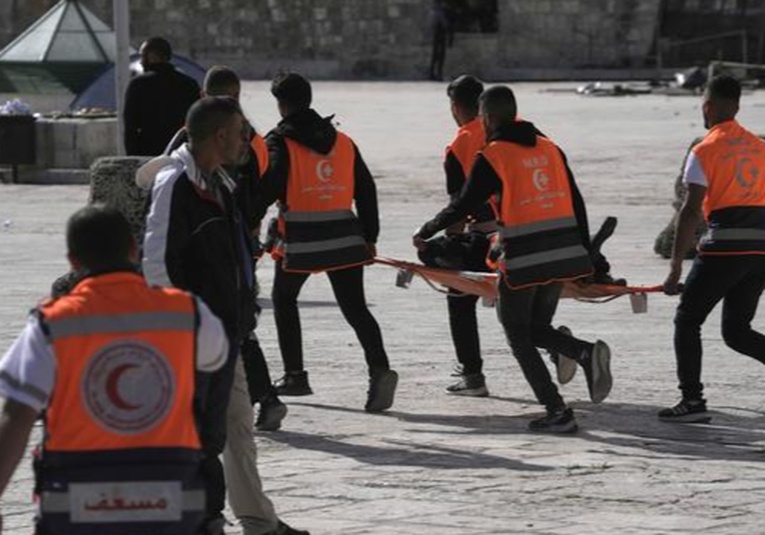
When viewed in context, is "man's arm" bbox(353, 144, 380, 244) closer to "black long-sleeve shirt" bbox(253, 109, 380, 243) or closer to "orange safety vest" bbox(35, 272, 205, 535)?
"black long-sleeve shirt" bbox(253, 109, 380, 243)

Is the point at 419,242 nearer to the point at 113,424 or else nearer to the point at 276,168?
the point at 276,168

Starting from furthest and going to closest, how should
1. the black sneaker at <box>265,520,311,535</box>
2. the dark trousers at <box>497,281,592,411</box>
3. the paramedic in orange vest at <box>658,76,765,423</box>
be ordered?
the dark trousers at <box>497,281,592,411</box> → the paramedic in orange vest at <box>658,76,765,423</box> → the black sneaker at <box>265,520,311,535</box>

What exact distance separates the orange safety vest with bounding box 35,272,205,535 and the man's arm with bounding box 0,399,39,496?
7cm

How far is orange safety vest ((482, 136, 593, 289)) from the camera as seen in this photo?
404 inches

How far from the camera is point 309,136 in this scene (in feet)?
35.4

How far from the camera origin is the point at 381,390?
1090 centimetres

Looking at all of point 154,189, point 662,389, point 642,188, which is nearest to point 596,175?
point 642,188

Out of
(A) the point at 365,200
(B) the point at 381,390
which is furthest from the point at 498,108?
(B) the point at 381,390

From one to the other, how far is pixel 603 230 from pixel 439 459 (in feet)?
6.01

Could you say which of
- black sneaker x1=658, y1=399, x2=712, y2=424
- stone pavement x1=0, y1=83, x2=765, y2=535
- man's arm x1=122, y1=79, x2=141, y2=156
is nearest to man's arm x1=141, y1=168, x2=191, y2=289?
stone pavement x1=0, y1=83, x2=765, y2=535

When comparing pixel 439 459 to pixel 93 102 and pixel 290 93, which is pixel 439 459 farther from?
pixel 93 102

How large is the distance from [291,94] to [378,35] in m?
41.0

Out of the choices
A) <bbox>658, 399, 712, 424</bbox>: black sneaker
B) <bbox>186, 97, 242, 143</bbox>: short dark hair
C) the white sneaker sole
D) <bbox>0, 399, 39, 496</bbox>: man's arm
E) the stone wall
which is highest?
<bbox>186, 97, 242, 143</bbox>: short dark hair

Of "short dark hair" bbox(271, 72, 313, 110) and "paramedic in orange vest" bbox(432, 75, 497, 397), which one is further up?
"short dark hair" bbox(271, 72, 313, 110)
